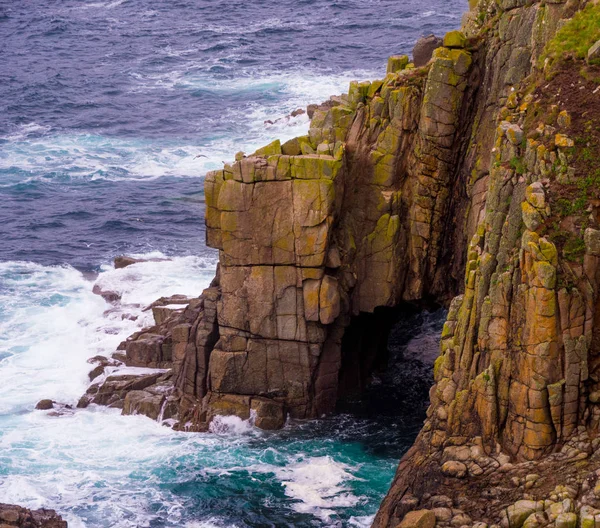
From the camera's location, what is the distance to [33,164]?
94750mm

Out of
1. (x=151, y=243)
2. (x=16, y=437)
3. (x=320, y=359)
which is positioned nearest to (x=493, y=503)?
(x=320, y=359)

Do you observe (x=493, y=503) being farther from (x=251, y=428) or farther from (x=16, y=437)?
(x=16, y=437)

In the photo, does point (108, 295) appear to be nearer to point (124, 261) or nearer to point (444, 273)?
point (124, 261)

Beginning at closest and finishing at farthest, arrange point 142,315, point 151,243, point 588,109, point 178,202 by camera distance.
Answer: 1. point 588,109
2. point 142,315
3. point 151,243
4. point 178,202

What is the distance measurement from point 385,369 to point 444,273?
8274mm

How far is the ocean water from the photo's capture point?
159 ft

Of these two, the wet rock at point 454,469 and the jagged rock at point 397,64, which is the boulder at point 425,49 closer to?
the jagged rock at point 397,64

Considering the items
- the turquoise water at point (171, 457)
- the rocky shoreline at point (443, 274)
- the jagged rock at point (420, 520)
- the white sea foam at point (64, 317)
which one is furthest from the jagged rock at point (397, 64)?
the jagged rock at point (420, 520)

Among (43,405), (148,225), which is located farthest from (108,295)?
(43,405)

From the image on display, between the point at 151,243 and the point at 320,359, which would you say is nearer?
the point at 320,359

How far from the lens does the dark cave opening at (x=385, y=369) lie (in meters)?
55.5

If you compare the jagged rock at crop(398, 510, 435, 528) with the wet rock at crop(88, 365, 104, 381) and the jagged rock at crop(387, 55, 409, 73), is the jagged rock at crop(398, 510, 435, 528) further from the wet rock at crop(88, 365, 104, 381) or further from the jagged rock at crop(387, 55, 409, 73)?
the wet rock at crop(88, 365, 104, 381)

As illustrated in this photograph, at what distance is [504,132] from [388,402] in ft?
65.4

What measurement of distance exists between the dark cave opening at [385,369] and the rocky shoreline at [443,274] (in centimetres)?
19
